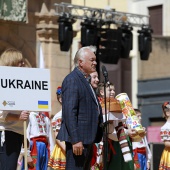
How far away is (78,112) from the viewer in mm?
9320

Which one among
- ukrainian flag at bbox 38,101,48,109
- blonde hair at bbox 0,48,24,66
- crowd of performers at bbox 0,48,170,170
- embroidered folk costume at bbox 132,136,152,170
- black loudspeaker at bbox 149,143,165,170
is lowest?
black loudspeaker at bbox 149,143,165,170

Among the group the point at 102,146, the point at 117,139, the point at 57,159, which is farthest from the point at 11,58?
the point at 57,159

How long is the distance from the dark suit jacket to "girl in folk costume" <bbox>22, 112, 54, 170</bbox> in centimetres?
392

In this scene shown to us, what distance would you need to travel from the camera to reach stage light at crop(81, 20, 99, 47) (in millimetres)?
22109

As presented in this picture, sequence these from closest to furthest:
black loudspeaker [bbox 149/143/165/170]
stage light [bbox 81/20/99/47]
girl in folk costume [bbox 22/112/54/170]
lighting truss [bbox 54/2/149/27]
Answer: girl in folk costume [bbox 22/112/54/170] < black loudspeaker [bbox 149/143/165/170] < stage light [bbox 81/20/99/47] < lighting truss [bbox 54/2/149/27]

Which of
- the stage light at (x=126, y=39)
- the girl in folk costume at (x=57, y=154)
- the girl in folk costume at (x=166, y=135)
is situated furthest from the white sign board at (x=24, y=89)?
the stage light at (x=126, y=39)

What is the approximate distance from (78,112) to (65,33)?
12.5 metres

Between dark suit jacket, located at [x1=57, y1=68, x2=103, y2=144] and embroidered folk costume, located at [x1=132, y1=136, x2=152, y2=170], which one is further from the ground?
dark suit jacket, located at [x1=57, y1=68, x2=103, y2=144]

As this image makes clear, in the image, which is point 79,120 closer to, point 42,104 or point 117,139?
point 42,104

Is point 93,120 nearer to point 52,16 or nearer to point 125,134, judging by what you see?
point 125,134

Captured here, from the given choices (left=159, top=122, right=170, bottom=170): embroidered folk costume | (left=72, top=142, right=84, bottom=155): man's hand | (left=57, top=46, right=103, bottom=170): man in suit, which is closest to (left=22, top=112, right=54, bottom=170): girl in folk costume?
(left=159, top=122, right=170, bottom=170): embroidered folk costume

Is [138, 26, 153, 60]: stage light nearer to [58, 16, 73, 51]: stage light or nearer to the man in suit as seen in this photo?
[58, 16, 73, 51]: stage light

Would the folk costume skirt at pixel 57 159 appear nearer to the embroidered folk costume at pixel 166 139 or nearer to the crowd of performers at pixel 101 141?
the crowd of performers at pixel 101 141

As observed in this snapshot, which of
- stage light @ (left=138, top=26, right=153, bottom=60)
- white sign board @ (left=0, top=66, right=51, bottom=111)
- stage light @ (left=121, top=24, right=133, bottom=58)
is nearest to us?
white sign board @ (left=0, top=66, right=51, bottom=111)
